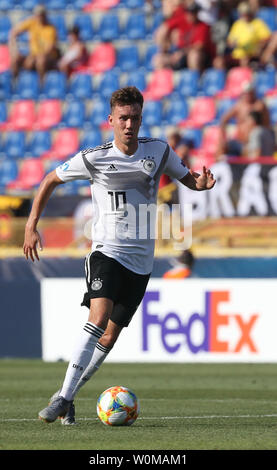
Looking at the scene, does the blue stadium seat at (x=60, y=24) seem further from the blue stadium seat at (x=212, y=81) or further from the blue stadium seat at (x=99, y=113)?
the blue stadium seat at (x=212, y=81)

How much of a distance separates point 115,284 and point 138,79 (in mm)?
14364

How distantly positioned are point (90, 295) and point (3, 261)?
8.17 metres

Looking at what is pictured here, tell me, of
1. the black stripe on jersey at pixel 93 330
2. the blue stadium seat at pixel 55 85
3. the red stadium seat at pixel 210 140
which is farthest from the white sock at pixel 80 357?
the blue stadium seat at pixel 55 85

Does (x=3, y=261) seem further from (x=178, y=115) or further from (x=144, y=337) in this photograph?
(x=178, y=115)

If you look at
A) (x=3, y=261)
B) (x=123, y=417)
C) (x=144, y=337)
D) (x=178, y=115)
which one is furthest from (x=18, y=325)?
(x=123, y=417)

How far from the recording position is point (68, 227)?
14.7 metres

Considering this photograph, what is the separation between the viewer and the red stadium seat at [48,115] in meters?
21.4

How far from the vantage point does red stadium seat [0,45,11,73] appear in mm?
22734

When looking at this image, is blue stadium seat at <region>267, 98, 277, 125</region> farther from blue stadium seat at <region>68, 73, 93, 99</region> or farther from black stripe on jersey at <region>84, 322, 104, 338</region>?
black stripe on jersey at <region>84, 322, 104, 338</region>

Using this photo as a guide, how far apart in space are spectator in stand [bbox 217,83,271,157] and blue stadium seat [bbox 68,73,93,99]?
4474 mm

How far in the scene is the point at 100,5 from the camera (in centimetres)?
2292

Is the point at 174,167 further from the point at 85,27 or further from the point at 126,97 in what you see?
the point at 85,27

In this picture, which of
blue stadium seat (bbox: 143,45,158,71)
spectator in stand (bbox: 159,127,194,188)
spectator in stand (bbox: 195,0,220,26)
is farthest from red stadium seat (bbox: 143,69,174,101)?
spectator in stand (bbox: 159,127,194,188)

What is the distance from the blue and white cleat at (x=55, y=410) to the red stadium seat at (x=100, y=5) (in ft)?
54.7
